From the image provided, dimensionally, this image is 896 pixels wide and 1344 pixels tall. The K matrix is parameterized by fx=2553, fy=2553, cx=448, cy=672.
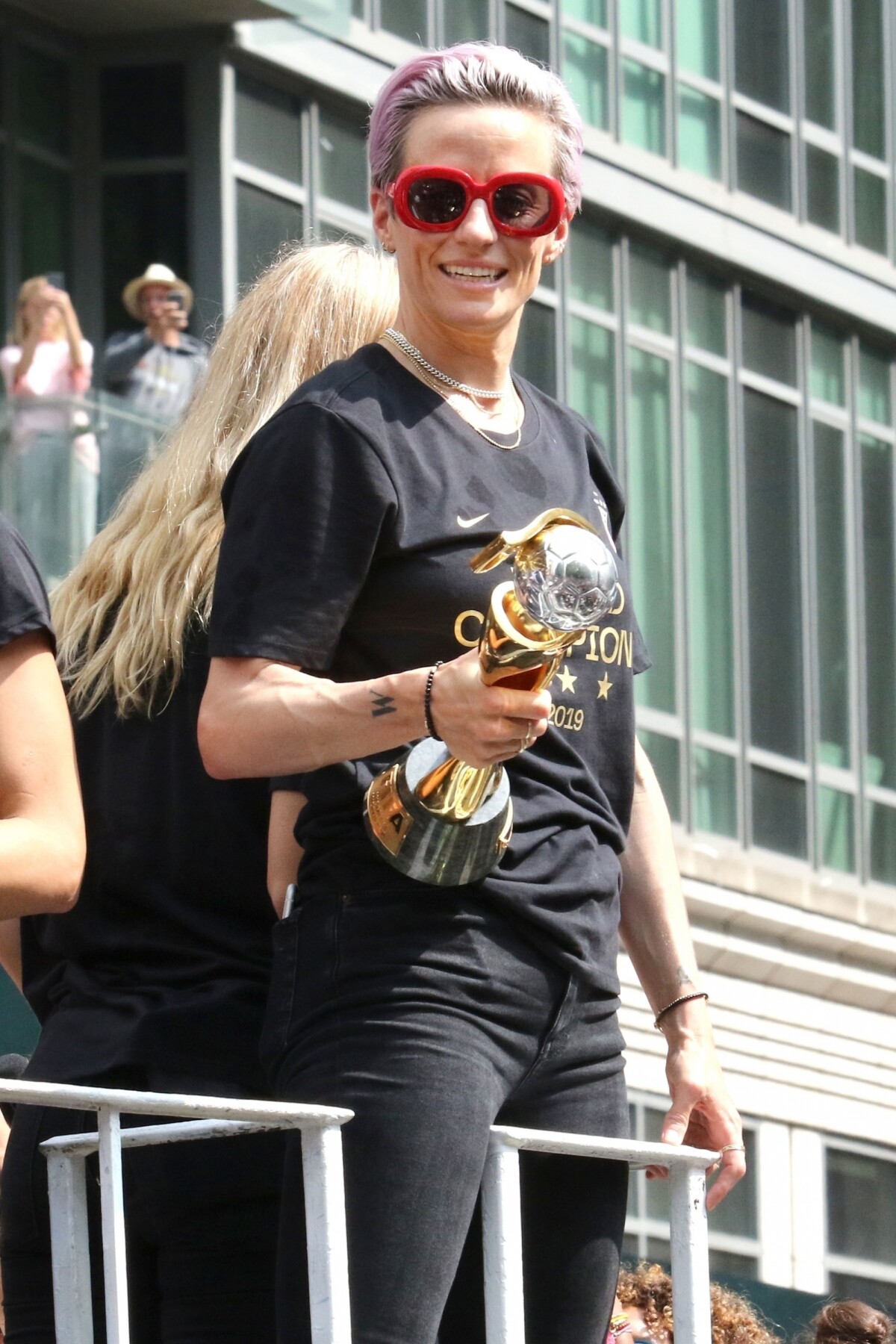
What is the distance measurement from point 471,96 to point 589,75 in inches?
542

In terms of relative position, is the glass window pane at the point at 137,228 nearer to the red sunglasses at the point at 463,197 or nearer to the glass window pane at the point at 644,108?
the glass window pane at the point at 644,108

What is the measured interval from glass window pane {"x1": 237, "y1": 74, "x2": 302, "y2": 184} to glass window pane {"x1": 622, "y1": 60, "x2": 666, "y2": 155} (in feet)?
8.44

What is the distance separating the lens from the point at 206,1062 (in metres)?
3.13

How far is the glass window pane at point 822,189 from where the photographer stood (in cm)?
1780

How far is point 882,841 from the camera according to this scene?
17.7 m

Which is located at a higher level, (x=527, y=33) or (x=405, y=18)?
(x=527, y=33)

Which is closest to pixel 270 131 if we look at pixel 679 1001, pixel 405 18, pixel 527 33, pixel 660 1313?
pixel 405 18

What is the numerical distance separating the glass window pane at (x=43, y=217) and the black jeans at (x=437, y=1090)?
13042 mm

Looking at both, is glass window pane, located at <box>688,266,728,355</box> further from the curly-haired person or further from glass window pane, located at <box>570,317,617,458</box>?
the curly-haired person

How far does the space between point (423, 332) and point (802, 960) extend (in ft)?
46.5

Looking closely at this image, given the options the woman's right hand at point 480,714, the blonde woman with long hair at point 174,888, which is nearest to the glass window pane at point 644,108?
the blonde woman with long hair at point 174,888

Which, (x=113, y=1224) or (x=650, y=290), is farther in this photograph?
(x=650, y=290)

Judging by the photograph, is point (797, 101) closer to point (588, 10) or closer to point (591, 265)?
point (588, 10)

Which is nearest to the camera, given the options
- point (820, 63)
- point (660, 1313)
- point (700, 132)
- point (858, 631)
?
point (660, 1313)
